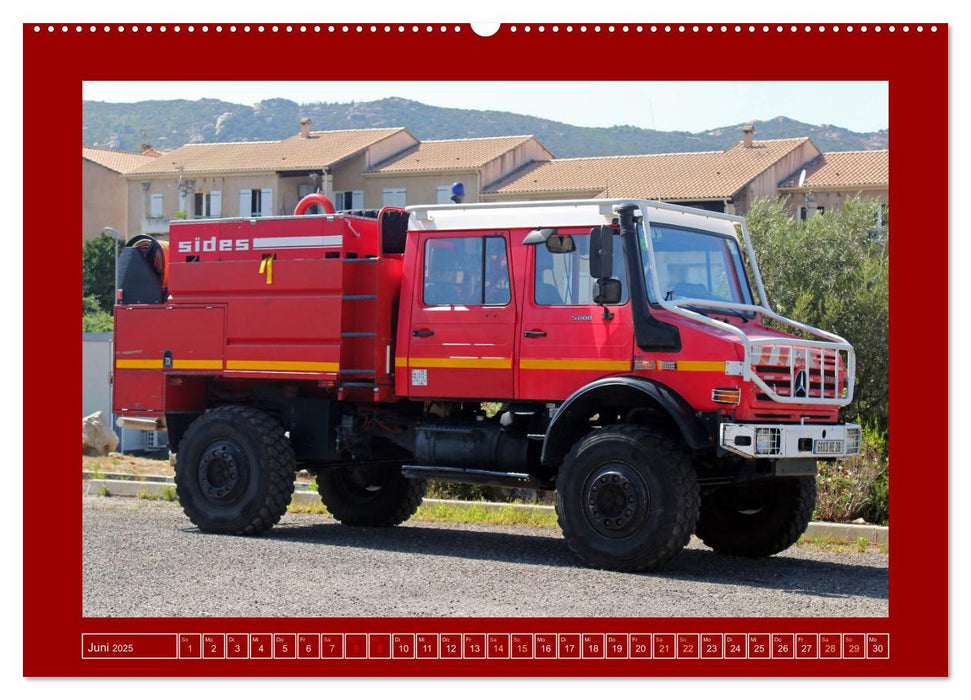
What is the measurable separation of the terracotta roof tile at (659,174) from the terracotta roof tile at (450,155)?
2200 mm

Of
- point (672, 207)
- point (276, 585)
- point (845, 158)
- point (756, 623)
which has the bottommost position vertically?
point (276, 585)

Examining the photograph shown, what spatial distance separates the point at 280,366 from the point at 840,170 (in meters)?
36.9

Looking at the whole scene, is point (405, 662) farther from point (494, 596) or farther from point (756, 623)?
point (494, 596)

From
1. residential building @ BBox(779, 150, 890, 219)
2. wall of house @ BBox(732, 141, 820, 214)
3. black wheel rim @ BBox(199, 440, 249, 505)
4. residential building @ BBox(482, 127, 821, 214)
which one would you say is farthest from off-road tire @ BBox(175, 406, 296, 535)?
wall of house @ BBox(732, 141, 820, 214)

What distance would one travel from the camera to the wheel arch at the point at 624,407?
34.6 ft

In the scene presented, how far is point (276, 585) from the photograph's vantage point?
987 centimetres

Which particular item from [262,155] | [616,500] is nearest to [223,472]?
[616,500]

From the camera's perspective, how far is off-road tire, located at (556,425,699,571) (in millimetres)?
10562

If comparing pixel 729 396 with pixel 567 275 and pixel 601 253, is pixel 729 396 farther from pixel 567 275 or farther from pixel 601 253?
pixel 567 275

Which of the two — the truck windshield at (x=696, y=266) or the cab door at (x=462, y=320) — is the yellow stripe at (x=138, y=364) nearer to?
the cab door at (x=462, y=320)

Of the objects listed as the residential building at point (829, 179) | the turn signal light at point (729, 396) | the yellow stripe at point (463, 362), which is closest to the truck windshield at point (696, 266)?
the turn signal light at point (729, 396)

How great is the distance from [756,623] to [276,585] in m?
5.03

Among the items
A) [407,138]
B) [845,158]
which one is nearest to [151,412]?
[845,158]

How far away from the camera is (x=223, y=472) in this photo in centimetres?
1327
